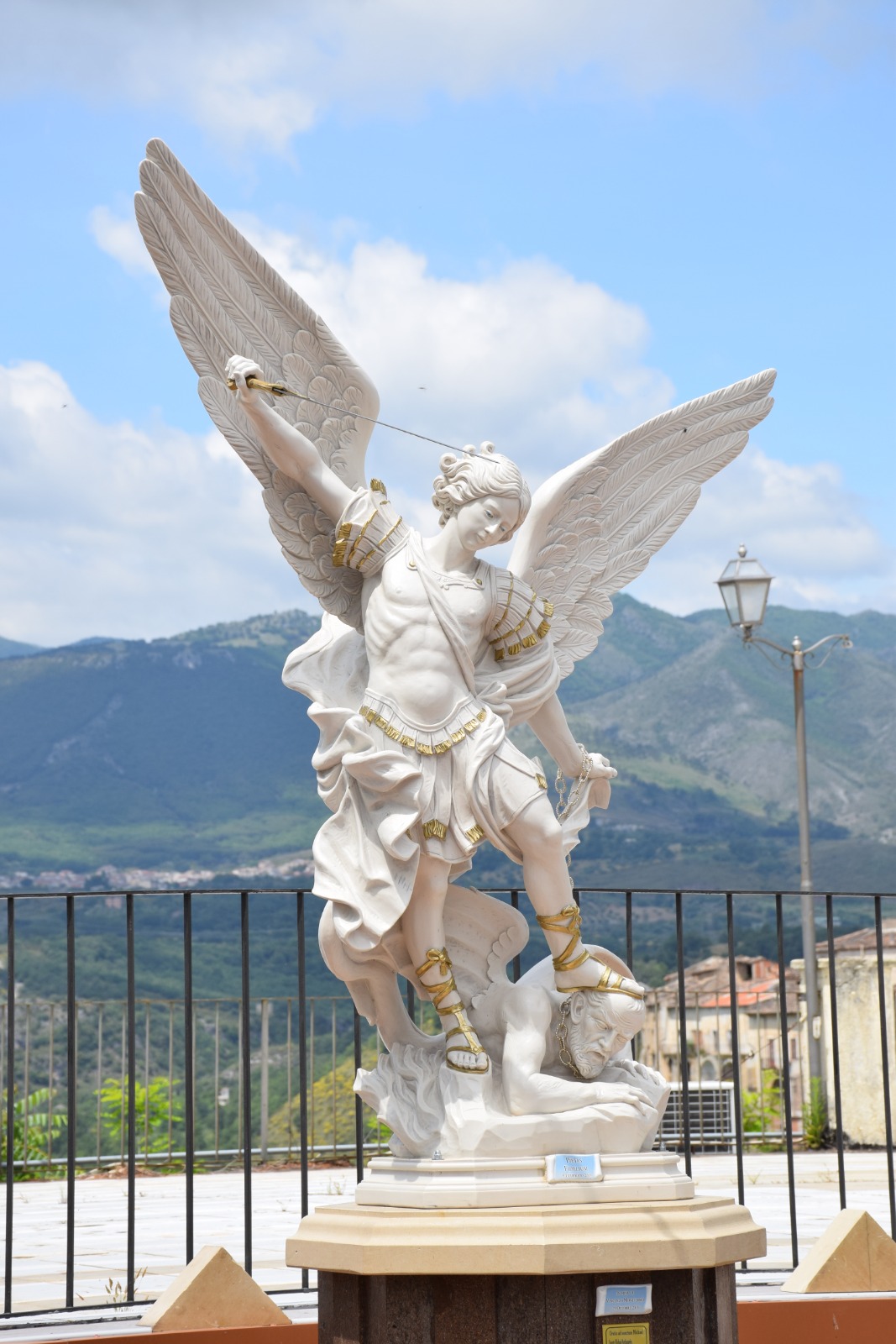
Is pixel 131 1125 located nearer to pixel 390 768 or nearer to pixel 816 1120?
pixel 390 768

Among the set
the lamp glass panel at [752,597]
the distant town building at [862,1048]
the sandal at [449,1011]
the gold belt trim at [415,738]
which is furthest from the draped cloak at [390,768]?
the distant town building at [862,1048]

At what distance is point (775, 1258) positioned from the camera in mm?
6184

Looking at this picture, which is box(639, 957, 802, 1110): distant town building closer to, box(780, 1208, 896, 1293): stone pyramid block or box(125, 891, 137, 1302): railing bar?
box(780, 1208, 896, 1293): stone pyramid block

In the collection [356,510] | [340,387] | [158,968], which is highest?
[340,387]

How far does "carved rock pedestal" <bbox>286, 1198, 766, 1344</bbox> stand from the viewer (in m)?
3.87

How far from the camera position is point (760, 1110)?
13.2 m

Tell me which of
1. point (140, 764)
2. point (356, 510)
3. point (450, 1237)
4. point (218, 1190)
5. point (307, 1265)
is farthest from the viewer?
point (140, 764)

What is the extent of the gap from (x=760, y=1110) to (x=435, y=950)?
31.9 feet

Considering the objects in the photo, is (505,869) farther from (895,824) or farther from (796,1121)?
(796,1121)

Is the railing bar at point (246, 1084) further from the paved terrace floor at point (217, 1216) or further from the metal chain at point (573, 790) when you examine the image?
the metal chain at point (573, 790)

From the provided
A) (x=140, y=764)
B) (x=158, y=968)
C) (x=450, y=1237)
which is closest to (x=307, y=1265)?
(x=450, y=1237)

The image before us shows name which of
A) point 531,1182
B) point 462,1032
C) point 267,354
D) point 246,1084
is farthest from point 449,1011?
point 267,354

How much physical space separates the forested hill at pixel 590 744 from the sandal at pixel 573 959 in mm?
47102

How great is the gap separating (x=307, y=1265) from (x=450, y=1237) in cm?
50
